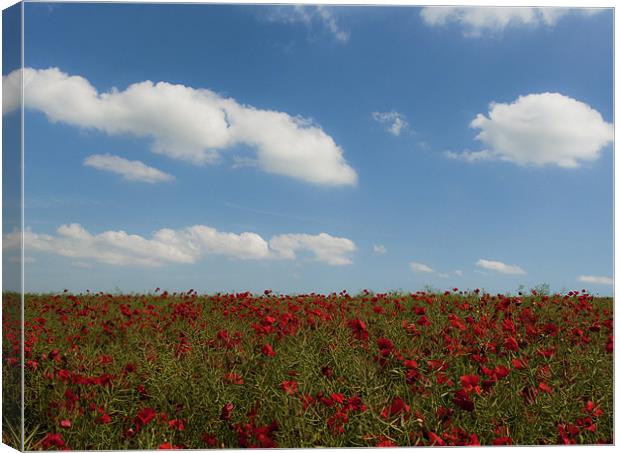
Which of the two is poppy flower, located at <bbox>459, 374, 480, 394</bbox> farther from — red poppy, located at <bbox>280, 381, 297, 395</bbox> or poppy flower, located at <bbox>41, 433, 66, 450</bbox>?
poppy flower, located at <bbox>41, 433, 66, 450</bbox>

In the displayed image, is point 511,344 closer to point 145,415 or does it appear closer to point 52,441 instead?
point 145,415

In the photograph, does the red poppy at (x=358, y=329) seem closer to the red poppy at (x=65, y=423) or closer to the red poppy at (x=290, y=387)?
the red poppy at (x=290, y=387)

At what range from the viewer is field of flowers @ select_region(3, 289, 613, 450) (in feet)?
11.0

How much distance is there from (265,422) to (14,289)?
1.79m

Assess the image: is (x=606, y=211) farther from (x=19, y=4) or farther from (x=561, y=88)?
(x=19, y=4)

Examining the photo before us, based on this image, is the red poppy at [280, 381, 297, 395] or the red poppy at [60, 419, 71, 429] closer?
the red poppy at [280, 381, 297, 395]

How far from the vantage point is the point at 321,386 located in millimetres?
3559

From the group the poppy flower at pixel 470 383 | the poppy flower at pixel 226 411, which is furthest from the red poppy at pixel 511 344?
the poppy flower at pixel 226 411

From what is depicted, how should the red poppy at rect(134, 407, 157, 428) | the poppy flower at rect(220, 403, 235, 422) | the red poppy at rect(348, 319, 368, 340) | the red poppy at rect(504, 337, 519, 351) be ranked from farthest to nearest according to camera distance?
the red poppy at rect(504, 337, 519, 351), the red poppy at rect(348, 319, 368, 340), the poppy flower at rect(220, 403, 235, 422), the red poppy at rect(134, 407, 157, 428)

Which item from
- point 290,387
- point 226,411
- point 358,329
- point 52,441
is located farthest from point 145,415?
point 358,329

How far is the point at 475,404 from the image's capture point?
3.45 meters

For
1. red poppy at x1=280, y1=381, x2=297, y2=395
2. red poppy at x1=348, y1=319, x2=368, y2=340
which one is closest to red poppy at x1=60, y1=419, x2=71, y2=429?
red poppy at x1=280, y1=381, x2=297, y2=395

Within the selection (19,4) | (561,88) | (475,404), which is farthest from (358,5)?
(475,404)

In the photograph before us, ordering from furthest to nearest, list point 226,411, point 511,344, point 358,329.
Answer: point 511,344
point 358,329
point 226,411
